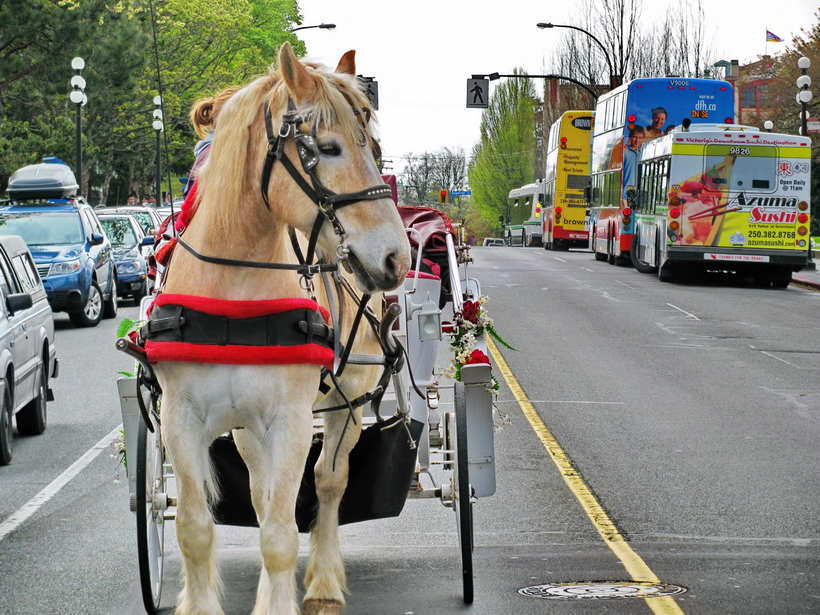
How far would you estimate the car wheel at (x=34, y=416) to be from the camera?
10023mm

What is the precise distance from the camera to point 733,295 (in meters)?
23.6

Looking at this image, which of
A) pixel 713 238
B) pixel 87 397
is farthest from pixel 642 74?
pixel 87 397

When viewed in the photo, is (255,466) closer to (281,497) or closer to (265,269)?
(281,497)

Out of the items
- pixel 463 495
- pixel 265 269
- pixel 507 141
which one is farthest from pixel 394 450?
pixel 507 141

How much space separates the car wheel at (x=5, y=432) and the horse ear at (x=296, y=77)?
5.55 meters

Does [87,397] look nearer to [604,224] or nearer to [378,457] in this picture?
[378,457]

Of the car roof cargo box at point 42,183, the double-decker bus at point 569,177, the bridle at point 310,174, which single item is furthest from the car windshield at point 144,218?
the bridle at point 310,174

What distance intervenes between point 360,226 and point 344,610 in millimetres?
2109

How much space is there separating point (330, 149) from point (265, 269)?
58 cm

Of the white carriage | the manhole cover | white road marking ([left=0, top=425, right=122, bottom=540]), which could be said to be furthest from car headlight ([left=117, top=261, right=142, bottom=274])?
the manhole cover

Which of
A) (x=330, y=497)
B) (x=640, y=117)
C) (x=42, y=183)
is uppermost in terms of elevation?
(x=640, y=117)

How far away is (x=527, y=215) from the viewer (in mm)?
72562

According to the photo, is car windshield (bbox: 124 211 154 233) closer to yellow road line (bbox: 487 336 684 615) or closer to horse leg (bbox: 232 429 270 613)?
yellow road line (bbox: 487 336 684 615)

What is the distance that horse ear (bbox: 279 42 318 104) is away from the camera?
3998mm
